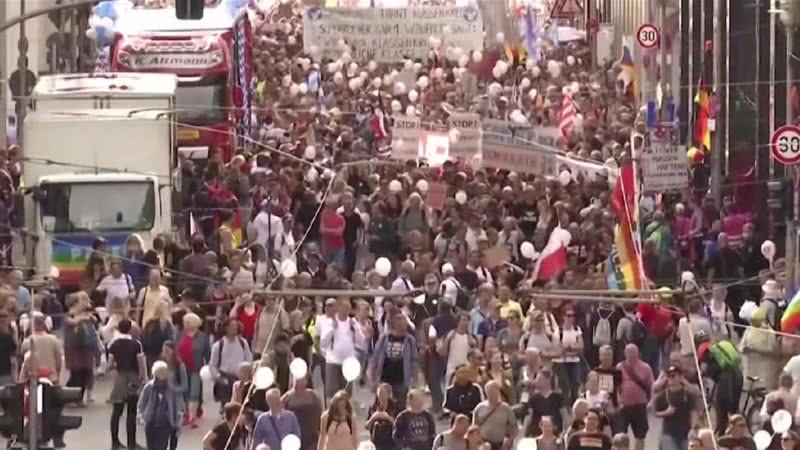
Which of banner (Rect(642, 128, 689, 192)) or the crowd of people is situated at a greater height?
banner (Rect(642, 128, 689, 192))

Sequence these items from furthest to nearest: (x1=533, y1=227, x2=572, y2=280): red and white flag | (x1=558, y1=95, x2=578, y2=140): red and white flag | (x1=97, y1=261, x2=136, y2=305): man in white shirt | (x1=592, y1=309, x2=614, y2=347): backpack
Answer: (x1=558, y1=95, x2=578, y2=140): red and white flag
(x1=533, y1=227, x2=572, y2=280): red and white flag
(x1=97, y1=261, x2=136, y2=305): man in white shirt
(x1=592, y1=309, x2=614, y2=347): backpack

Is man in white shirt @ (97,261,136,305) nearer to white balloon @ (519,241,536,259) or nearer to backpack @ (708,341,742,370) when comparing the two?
white balloon @ (519,241,536,259)

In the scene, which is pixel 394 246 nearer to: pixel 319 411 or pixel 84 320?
pixel 84 320

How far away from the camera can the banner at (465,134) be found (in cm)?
3972

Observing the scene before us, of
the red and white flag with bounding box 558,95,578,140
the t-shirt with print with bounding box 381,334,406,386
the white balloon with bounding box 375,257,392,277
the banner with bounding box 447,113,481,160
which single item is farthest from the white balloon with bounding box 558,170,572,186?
the t-shirt with print with bounding box 381,334,406,386

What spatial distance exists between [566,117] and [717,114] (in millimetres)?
3297

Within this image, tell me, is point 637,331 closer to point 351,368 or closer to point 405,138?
point 351,368

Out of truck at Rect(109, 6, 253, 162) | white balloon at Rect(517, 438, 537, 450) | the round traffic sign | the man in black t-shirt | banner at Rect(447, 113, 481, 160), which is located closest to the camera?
white balloon at Rect(517, 438, 537, 450)

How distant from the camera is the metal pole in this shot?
46.5 m

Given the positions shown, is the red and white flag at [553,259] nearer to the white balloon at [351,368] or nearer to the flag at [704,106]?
the white balloon at [351,368]

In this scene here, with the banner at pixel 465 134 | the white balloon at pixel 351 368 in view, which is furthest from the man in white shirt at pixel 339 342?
the banner at pixel 465 134

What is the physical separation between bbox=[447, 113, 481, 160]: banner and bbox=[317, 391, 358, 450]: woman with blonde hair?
13.3 metres

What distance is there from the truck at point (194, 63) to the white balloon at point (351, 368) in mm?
17138

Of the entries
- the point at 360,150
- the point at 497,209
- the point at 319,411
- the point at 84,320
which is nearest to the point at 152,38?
the point at 360,150
